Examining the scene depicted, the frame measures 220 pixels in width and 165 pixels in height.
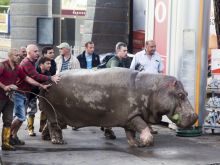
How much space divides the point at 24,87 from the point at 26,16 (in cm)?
1294

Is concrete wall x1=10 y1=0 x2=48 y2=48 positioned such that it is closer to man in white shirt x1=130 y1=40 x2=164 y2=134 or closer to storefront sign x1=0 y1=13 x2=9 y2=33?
storefront sign x1=0 y1=13 x2=9 y2=33

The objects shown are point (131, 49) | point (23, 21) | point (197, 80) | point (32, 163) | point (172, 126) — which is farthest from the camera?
point (23, 21)

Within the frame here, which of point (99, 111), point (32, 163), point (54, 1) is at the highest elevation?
point (54, 1)

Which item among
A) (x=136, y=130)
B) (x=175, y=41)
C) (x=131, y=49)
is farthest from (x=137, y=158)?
(x=131, y=49)

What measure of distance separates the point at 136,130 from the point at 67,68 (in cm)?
228

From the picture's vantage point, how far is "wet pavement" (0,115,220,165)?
29.5ft

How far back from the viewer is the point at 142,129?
31.5 feet

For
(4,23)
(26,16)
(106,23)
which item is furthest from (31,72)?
(4,23)

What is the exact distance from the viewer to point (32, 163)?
8.85 metres

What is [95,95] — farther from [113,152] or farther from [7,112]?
[7,112]

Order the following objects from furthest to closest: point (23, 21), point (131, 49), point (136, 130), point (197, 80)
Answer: point (23, 21) → point (131, 49) → point (197, 80) → point (136, 130)

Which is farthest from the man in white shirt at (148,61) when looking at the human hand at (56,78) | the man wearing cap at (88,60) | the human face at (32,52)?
the human face at (32,52)

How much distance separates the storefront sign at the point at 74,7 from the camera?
23.8m

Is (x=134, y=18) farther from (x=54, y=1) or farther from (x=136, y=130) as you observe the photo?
(x=136, y=130)
